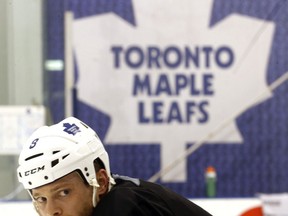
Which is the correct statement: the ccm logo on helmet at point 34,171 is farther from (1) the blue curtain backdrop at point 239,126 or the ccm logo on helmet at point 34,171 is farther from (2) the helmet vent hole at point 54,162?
(1) the blue curtain backdrop at point 239,126

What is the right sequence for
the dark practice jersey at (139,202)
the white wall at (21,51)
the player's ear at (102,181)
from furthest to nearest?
the white wall at (21,51) < the player's ear at (102,181) < the dark practice jersey at (139,202)

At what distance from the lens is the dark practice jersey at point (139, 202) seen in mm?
1313

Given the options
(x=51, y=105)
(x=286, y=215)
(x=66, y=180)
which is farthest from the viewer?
(x=51, y=105)

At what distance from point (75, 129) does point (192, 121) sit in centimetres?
264

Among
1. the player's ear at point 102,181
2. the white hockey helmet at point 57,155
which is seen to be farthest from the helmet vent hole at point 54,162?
the player's ear at point 102,181

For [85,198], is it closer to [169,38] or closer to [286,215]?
[286,215]

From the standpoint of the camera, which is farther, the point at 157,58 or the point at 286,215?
the point at 157,58

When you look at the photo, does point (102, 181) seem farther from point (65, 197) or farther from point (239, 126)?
point (239, 126)

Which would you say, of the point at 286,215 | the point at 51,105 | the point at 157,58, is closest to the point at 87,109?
the point at 51,105

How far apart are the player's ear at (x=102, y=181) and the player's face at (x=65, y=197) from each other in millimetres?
27

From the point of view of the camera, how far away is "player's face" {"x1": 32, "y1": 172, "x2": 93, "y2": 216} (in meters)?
1.39

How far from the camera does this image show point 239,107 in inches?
159

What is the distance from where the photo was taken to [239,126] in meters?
4.05

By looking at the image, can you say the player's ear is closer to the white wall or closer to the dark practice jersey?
the dark practice jersey
